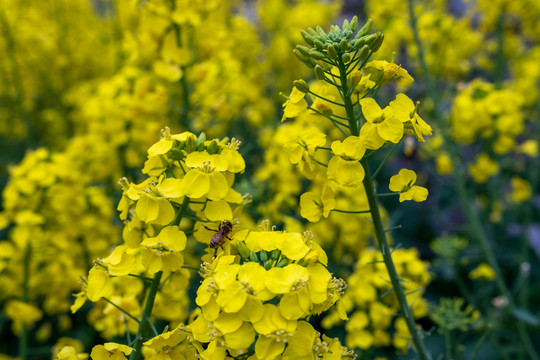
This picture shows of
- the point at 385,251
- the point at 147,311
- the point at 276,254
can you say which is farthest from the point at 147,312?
the point at 385,251

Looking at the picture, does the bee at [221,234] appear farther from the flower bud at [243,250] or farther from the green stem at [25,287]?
the green stem at [25,287]

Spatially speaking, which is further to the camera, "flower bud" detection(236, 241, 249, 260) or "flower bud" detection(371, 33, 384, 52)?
"flower bud" detection(371, 33, 384, 52)

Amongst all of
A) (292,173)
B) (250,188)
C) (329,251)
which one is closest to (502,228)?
(329,251)

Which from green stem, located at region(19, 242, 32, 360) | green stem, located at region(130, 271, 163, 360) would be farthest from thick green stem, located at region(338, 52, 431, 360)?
green stem, located at region(19, 242, 32, 360)

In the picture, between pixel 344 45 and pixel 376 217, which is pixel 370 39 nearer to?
pixel 344 45

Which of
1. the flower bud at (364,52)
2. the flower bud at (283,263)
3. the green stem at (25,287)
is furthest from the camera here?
the green stem at (25,287)

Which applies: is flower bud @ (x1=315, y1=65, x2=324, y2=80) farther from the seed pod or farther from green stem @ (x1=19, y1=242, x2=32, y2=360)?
green stem @ (x1=19, y1=242, x2=32, y2=360)

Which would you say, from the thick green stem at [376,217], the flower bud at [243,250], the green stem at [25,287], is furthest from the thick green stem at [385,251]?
the green stem at [25,287]

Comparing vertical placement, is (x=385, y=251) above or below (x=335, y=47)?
below

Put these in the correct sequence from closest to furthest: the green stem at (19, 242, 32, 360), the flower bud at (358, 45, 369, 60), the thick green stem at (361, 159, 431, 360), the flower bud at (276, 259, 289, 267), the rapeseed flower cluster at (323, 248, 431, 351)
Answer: the flower bud at (276, 259, 289, 267) → the flower bud at (358, 45, 369, 60) → the thick green stem at (361, 159, 431, 360) → the rapeseed flower cluster at (323, 248, 431, 351) → the green stem at (19, 242, 32, 360)
